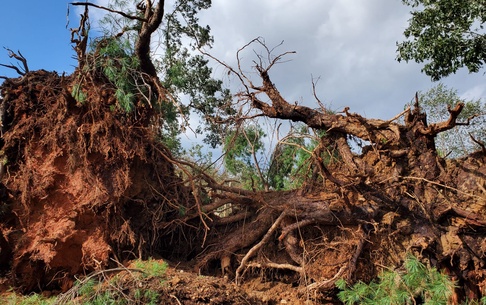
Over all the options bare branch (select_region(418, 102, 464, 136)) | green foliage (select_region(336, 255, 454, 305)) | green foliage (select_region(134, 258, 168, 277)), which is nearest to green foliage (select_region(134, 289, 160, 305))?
green foliage (select_region(134, 258, 168, 277))

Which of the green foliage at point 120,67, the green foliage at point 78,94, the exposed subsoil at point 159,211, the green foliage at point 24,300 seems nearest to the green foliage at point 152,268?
the exposed subsoil at point 159,211

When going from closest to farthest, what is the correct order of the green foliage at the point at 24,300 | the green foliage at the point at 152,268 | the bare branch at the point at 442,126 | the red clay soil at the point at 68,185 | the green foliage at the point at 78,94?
the green foliage at the point at 152,268 → the green foliage at the point at 24,300 → the bare branch at the point at 442,126 → the red clay soil at the point at 68,185 → the green foliage at the point at 78,94

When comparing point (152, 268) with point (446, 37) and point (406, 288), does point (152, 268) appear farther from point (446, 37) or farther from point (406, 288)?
point (446, 37)

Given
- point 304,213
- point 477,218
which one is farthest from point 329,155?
point 477,218

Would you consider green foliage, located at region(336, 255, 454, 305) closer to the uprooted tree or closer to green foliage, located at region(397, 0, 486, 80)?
the uprooted tree

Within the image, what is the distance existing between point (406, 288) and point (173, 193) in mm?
3717

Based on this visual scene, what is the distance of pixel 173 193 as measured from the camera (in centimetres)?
718

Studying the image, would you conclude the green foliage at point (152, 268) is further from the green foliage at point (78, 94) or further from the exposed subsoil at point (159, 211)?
the green foliage at point (78, 94)

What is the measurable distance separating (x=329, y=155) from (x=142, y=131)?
3.01 metres

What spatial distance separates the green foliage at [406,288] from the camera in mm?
5180

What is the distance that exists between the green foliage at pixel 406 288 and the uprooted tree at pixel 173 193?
1.30 feet

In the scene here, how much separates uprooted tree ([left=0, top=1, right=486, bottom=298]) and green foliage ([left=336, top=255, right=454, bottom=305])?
0.40 meters

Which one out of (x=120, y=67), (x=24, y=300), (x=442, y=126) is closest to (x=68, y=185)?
(x=24, y=300)

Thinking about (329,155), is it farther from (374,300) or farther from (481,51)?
(481,51)
